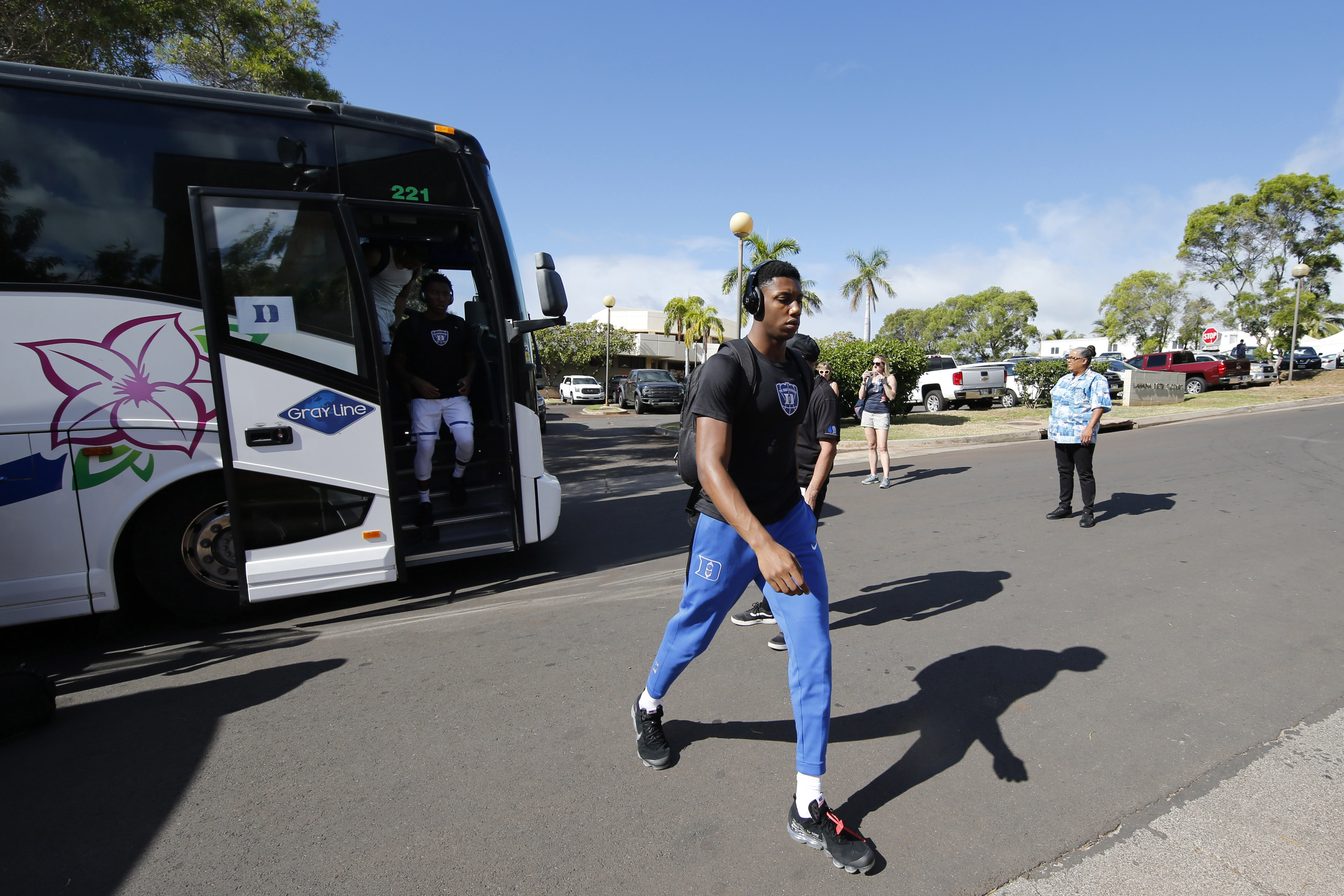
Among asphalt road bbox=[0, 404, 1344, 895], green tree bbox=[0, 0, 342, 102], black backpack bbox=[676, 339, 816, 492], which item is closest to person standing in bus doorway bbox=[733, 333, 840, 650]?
asphalt road bbox=[0, 404, 1344, 895]

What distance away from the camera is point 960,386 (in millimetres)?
21391

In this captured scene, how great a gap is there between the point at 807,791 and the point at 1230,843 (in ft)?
4.72

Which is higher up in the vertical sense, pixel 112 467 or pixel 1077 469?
pixel 112 467

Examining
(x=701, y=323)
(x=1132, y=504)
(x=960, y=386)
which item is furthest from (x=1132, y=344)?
(x=1132, y=504)

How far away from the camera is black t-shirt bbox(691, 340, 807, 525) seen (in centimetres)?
238

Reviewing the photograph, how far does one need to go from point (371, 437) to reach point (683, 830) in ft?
10.9

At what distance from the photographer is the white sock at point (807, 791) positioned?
236cm

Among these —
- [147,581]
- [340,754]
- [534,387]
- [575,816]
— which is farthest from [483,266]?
[575,816]

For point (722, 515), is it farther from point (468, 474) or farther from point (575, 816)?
point (468, 474)

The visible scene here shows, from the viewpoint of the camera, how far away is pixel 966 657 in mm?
3883

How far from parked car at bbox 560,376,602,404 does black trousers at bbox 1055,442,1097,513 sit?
1298 inches

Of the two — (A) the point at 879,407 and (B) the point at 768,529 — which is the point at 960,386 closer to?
(A) the point at 879,407

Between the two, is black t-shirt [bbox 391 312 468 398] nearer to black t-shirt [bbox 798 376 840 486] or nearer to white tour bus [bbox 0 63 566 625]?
white tour bus [bbox 0 63 566 625]

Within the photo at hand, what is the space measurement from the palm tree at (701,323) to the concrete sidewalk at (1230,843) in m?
36.7
